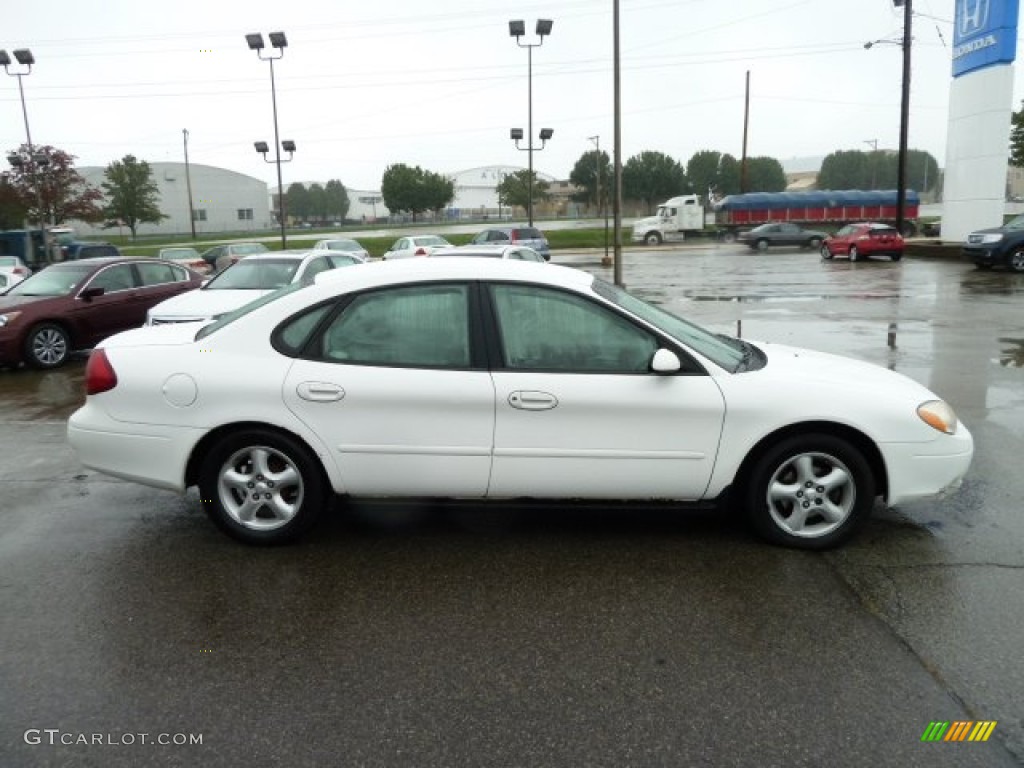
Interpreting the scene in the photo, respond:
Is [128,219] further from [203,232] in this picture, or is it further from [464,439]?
[464,439]

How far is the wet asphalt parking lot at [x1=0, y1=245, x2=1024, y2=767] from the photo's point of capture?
2.70 metres

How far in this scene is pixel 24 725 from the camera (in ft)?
9.21

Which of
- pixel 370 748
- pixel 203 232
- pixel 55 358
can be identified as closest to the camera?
pixel 370 748

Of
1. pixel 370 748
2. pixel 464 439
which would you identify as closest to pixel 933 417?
pixel 464 439

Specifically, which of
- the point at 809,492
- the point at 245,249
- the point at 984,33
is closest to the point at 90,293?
the point at 809,492

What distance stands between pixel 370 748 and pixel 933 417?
10.5 feet

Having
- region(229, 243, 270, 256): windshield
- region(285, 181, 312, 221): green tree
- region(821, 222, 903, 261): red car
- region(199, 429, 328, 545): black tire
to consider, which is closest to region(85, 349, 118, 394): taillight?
region(199, 429, 328, 545): black tire

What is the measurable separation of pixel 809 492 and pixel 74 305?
1054 cm

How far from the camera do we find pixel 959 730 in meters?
2.72

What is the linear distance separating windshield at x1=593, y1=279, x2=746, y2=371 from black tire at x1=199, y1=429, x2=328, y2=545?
5.95ft

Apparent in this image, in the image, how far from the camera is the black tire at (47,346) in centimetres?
1085

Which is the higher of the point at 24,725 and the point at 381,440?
the point at 381,440

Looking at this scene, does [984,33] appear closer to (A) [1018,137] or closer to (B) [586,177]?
(A) [1018,137]

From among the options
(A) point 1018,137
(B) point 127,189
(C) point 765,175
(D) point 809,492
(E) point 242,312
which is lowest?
(D) point 809,492
